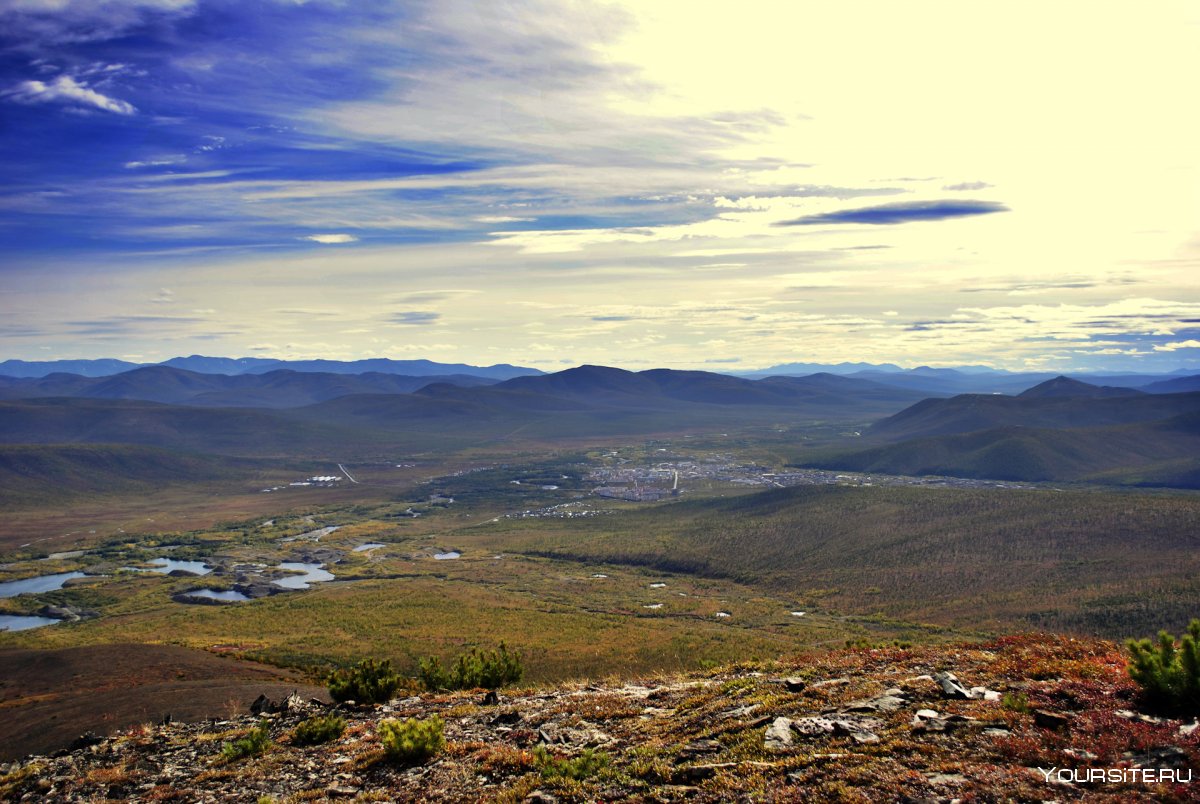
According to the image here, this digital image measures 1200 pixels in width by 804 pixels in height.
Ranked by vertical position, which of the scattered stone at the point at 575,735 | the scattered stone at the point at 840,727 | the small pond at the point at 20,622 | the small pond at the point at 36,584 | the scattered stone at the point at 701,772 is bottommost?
the small pond at the point at 36,584

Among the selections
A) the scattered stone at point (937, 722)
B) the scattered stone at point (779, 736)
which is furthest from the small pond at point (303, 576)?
the scattered stone at point (937, 722)

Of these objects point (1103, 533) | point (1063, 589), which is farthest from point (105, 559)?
point (1103, 533)

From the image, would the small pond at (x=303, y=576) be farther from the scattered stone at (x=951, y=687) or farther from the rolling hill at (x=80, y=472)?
the rolling hill at (x=80, y=472)

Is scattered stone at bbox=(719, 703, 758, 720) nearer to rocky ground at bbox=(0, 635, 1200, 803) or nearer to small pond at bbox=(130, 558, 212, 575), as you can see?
rocky ground at bbox=(0, 635, 1200, 803)

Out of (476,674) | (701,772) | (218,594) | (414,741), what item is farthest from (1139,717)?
(218,594)

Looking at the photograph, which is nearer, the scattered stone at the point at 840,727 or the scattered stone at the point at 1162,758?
the scattered stone at the point at 1162,758

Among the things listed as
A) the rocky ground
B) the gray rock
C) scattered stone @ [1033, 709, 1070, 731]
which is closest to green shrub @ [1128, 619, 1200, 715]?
the rocky ground

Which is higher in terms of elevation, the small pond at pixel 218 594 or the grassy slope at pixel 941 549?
the grassy slope at pixel 941 549

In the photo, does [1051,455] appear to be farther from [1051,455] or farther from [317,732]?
[317,732]
